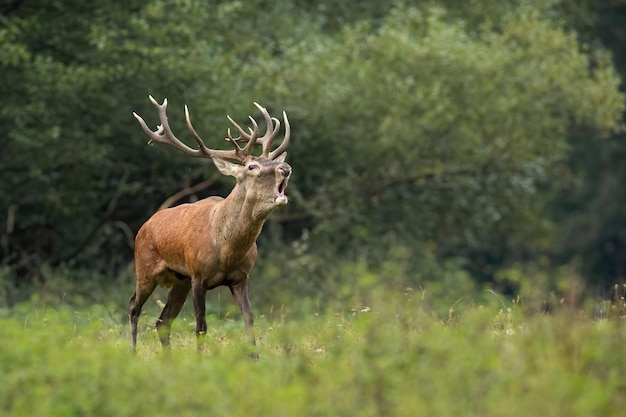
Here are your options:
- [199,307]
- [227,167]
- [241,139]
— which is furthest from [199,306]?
[241,139]

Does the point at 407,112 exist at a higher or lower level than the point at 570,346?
lower

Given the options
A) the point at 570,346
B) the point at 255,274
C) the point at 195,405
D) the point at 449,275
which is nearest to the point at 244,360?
the point at 195,405

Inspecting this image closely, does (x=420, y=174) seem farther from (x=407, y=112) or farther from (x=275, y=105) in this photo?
(x=275, y=105)

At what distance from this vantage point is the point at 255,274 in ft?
66.2

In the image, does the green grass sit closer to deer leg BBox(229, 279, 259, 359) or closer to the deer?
deer leg BBox(229, 279, 259, 359)

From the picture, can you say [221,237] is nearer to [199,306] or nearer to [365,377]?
[199,306]

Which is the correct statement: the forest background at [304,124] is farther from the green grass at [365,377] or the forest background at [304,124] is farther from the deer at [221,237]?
the green grass at [365,377]

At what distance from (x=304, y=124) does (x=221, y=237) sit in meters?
10.3

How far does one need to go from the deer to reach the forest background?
5975 millimetres

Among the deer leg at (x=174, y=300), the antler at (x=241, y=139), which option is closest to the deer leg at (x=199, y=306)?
the deer leg at (x=174, y=300)

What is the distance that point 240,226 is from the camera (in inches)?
409

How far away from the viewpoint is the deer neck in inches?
408

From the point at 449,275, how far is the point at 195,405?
1494cm

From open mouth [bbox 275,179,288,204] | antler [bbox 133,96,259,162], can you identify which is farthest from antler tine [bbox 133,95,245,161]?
open mouth [bbox 275,179,288,204]
